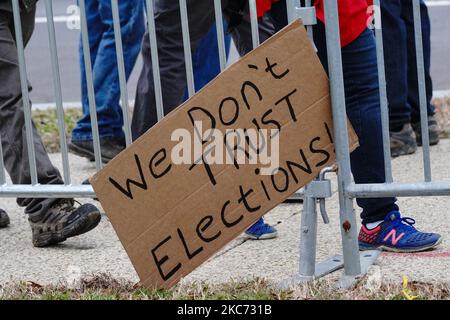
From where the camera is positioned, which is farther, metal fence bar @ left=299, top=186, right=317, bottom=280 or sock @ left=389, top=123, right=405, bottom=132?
sock @ left=389, top=123, right=405, bottom=132

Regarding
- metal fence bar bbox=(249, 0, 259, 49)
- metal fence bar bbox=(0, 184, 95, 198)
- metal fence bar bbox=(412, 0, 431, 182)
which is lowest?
metal fence bar bbox=(0, 184, 95, 198)

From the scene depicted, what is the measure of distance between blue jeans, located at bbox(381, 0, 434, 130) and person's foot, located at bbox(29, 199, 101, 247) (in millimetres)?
1914

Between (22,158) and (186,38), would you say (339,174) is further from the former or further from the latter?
(22,158)

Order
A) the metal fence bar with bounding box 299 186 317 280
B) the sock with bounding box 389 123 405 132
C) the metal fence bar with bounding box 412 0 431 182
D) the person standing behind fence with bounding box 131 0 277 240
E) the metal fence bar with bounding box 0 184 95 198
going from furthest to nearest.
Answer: the sock with bounding box 389 123 405 132, the person standing behind fence with bounding box 131 0 277 240, the metal fence bar with bounding box 0 184 95 198, the metal fence bar with bounding box 299 186 317 280, the metal fence bar with bounding box 412 0 431 182

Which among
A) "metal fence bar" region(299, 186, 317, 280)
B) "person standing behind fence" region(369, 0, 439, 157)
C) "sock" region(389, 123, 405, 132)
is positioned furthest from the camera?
"sock" region(389, 123, 405, 132)

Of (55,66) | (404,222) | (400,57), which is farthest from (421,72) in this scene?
(400,57)

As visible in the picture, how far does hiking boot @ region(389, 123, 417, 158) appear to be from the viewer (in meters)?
6.12

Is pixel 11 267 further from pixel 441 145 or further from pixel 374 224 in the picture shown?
pixel 441 145

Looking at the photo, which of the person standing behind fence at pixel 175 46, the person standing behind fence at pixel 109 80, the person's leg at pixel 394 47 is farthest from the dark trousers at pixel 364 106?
the person standing behind fence at pixel 109 80

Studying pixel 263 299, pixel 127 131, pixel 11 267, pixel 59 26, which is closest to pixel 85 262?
pixel 11 267

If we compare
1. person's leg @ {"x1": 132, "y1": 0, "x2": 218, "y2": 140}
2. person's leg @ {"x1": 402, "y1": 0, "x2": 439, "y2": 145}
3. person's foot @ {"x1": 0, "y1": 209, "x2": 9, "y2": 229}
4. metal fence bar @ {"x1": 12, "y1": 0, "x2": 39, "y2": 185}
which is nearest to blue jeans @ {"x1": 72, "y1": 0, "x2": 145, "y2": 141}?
person's leg @ {"x1": 132, "y1": 0, "x2": 218, "y2": 140}

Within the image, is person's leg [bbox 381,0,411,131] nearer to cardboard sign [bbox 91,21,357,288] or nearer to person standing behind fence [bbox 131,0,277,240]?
person standing behind fence [bbox 131,0,277,240]

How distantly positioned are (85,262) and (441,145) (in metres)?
2.52
